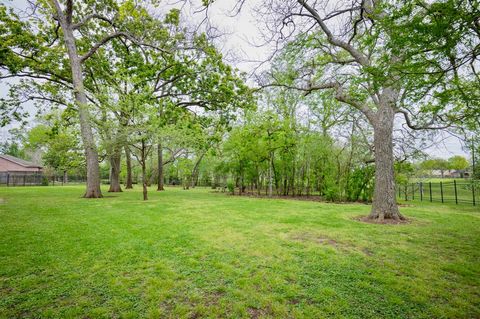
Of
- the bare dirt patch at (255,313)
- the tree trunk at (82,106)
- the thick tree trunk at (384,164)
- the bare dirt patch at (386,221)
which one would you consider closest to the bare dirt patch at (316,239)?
the bare dirt patch at (255,313)

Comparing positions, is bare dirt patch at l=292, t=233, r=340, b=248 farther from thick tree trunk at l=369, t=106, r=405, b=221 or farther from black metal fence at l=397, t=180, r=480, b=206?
black metal fence at l=397, t=180, r=480, b=206

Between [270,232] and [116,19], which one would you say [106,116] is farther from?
[270,232]

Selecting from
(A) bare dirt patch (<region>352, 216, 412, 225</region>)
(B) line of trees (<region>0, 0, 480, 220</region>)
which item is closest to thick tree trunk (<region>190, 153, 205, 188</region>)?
(B) line of trees (<region>0, 0, 480, 220</region>)

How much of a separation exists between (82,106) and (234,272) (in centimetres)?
1127

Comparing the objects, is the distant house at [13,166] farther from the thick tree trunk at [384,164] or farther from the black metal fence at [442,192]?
the black metal fence at [442,192]

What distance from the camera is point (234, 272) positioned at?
9.72 ft

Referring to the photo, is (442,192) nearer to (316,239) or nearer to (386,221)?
(386,221)

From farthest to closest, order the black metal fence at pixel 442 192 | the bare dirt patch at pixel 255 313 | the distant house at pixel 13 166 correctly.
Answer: the distant house at pixel 13 166 < the black metal fence at pixel 442 192 < the bare dirt patch at pixel 255 313

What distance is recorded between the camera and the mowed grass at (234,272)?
2186 millimetres

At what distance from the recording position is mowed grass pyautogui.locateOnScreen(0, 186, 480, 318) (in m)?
2.19

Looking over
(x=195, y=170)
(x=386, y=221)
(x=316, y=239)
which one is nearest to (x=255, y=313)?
(x=316, y=239)

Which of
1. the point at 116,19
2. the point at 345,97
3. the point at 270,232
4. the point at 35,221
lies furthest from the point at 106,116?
the point at 345,97

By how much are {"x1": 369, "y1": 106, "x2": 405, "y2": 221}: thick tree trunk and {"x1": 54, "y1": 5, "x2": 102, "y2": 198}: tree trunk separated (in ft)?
41.0

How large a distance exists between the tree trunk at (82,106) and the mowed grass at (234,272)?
661cm
